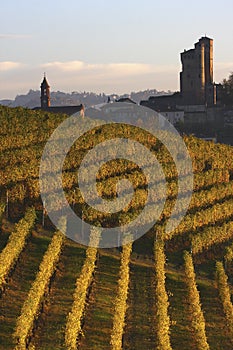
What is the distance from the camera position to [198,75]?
316 feet

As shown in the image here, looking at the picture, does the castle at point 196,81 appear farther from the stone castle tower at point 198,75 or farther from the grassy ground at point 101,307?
the grassy ground at point 101,307

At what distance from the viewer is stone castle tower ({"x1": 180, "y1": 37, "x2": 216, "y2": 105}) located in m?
95.4

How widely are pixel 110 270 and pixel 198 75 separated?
74.0 metres

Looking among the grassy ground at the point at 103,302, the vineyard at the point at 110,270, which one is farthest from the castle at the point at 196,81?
the grassy ground at the point at 103,302

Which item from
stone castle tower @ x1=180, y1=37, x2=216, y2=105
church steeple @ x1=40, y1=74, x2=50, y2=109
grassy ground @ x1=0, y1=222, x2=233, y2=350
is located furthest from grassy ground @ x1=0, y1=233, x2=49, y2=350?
stone castle tower @ x1=180, y1=37, x2=216, y2=105

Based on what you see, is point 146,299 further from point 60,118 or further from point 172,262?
point 60,118

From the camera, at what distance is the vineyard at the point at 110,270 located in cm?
2014

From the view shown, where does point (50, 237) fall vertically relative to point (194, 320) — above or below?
above

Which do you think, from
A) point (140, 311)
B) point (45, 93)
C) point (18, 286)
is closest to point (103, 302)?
point (140, 311)

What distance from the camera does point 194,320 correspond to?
21875 mm

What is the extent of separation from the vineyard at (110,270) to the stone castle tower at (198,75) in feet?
185

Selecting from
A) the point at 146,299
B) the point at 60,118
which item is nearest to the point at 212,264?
the point at 146,299

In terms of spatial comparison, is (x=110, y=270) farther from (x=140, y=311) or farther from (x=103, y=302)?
(x=140, y=311)

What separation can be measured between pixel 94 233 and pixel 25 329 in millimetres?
10679
